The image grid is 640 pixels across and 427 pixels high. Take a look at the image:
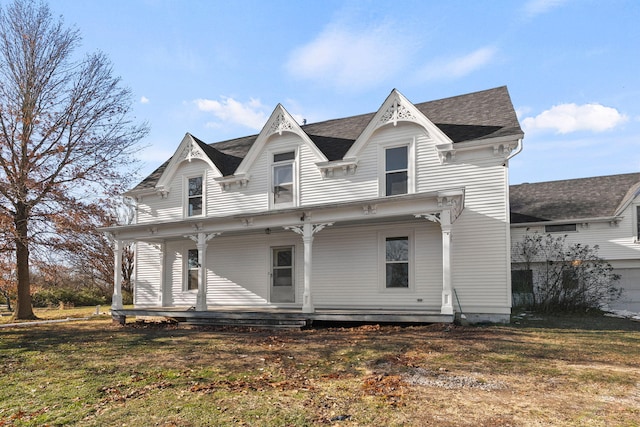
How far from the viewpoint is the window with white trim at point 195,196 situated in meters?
16.9

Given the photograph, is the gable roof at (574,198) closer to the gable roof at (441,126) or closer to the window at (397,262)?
the gable roof at (441,126)

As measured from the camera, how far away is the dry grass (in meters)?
4.75

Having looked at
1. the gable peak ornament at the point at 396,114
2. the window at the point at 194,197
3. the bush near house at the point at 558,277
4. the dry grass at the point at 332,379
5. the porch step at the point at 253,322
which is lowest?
the porch step at the point at 253,322

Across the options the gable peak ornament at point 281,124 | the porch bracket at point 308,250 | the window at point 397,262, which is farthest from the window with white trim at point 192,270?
the window at point 397,262

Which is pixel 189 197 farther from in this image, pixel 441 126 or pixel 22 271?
pixel 441 126

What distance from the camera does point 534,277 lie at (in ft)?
59.2

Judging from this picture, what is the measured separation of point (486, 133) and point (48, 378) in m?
12.0

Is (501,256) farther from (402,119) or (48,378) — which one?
(48,378)

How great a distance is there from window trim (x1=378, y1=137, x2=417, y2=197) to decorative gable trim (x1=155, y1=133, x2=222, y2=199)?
7.29 metres

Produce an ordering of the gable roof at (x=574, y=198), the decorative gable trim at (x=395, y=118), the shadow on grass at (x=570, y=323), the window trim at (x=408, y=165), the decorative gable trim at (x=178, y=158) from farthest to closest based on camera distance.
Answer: the gable roof at (x=574, y=198), the decorative gable trim at (x=178, y=158), the window trim at (x=408, y=165), the decorative gable trim at (x=395, y=118), the shadow on grass at (x=570, y=323)

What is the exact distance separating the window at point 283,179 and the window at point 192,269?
4.12 metres

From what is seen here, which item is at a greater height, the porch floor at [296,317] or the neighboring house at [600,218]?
the neighboring house at [600,218]

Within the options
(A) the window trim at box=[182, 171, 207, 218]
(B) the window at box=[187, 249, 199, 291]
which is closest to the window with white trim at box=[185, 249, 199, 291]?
(B) the window at box=[187, 249, 199, 291]

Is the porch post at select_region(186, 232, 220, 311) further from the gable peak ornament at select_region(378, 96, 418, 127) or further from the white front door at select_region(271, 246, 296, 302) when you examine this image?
the gable peak ornament at select_region(378, 96, 418, 127)
